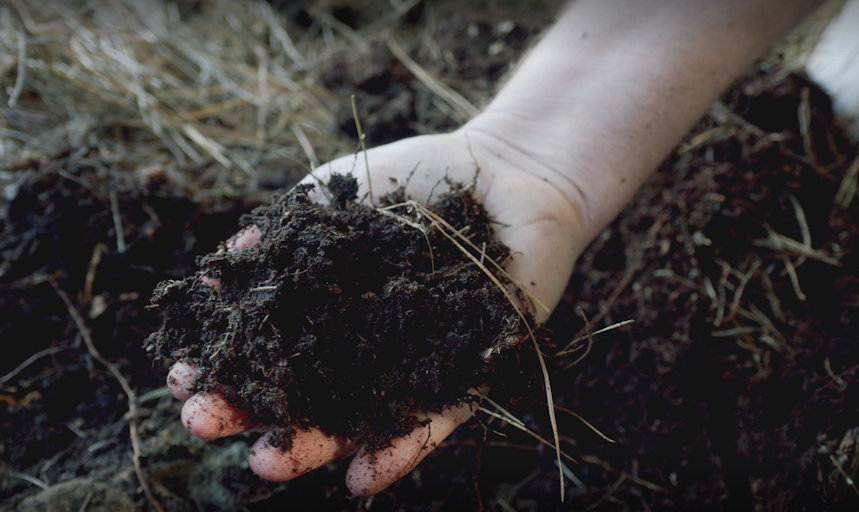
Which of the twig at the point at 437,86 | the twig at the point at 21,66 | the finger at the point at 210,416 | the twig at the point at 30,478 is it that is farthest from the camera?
the twig at the point at 437,86

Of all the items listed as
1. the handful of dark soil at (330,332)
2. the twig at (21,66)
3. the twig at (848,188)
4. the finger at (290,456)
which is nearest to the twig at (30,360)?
the handful of dark soil at (330,332)

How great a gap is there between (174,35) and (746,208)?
11.1 feet

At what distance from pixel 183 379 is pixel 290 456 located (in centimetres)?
31

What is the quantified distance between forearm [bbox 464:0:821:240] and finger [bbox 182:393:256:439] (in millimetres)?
1191

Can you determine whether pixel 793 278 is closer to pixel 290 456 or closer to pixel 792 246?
pixel 792 246

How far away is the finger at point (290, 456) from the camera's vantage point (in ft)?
3.42

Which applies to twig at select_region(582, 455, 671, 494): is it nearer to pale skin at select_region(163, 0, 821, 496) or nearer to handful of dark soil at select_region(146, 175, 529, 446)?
pale skin at select_region(163, 0, 821, 496)

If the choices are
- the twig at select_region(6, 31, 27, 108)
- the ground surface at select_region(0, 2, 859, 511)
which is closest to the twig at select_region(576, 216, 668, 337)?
the ground surface at select_region(0, 2, 859, 511)

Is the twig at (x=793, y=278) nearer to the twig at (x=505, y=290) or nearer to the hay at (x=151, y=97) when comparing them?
the twig at (x=505, y=290)

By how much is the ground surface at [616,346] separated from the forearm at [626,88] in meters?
0.41

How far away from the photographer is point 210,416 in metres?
1.04

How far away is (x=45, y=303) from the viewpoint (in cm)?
164

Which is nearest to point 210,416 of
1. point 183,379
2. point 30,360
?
point 183,379

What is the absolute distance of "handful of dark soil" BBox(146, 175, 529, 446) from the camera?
108 centimetres
